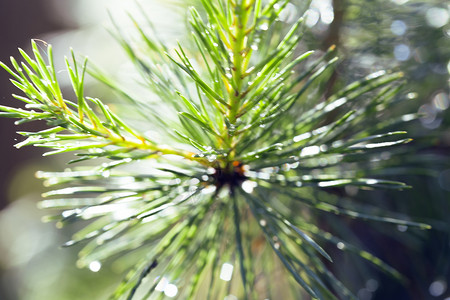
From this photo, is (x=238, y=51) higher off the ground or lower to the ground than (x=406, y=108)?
higher

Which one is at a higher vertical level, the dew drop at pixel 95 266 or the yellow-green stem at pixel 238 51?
the yellow-green stem at pixel 238 51

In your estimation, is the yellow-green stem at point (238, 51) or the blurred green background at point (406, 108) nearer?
the yellow-green stem at point (238, 51)

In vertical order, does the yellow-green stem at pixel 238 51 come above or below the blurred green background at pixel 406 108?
above

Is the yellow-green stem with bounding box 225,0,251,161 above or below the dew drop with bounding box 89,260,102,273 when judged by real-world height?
above

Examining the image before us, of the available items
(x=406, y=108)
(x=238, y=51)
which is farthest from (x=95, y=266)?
(x=406, y=108)

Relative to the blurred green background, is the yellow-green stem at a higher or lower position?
higher

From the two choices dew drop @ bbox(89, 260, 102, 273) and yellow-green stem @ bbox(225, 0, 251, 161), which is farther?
dew drop @ bbox(89, 260, 102, 273)

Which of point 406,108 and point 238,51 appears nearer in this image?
point 238,51

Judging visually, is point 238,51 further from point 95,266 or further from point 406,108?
point 406,108

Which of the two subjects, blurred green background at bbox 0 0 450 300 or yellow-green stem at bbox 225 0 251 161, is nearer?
yellow-green stem at bbox 225 0 251 161

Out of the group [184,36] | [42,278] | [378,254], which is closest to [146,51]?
[184,36]

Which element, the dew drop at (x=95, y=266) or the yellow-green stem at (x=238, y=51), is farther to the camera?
the dew drop at (x=95, y=266)
